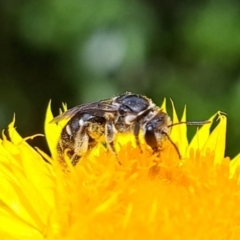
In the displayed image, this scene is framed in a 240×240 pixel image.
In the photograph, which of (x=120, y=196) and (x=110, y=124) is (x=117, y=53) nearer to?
(x=110, y=124)

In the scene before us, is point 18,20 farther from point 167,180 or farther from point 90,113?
point 167,180

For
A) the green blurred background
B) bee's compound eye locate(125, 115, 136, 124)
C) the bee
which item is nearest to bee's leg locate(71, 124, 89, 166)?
the bee

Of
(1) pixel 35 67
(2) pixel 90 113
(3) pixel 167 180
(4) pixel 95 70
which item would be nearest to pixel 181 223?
(3) pixel 167 180

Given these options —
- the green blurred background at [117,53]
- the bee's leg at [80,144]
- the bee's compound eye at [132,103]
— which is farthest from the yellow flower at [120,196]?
the green blurred background at [117,53]

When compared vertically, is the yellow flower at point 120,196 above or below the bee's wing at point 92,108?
below

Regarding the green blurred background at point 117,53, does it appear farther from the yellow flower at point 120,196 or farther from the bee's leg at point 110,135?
the yellow flower at point 120,196

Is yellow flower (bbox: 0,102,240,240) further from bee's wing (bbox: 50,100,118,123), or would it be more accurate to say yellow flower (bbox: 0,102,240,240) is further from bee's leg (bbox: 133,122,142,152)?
bee's wing (bbox: 50,100,118,123)

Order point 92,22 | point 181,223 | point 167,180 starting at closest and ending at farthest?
point 181,223
point 167,180
point 92,22

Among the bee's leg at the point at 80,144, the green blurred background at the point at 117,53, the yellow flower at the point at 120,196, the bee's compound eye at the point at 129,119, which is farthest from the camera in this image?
the green blurred background at the point at 117,53

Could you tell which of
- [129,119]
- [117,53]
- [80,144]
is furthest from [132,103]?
[117,53]
